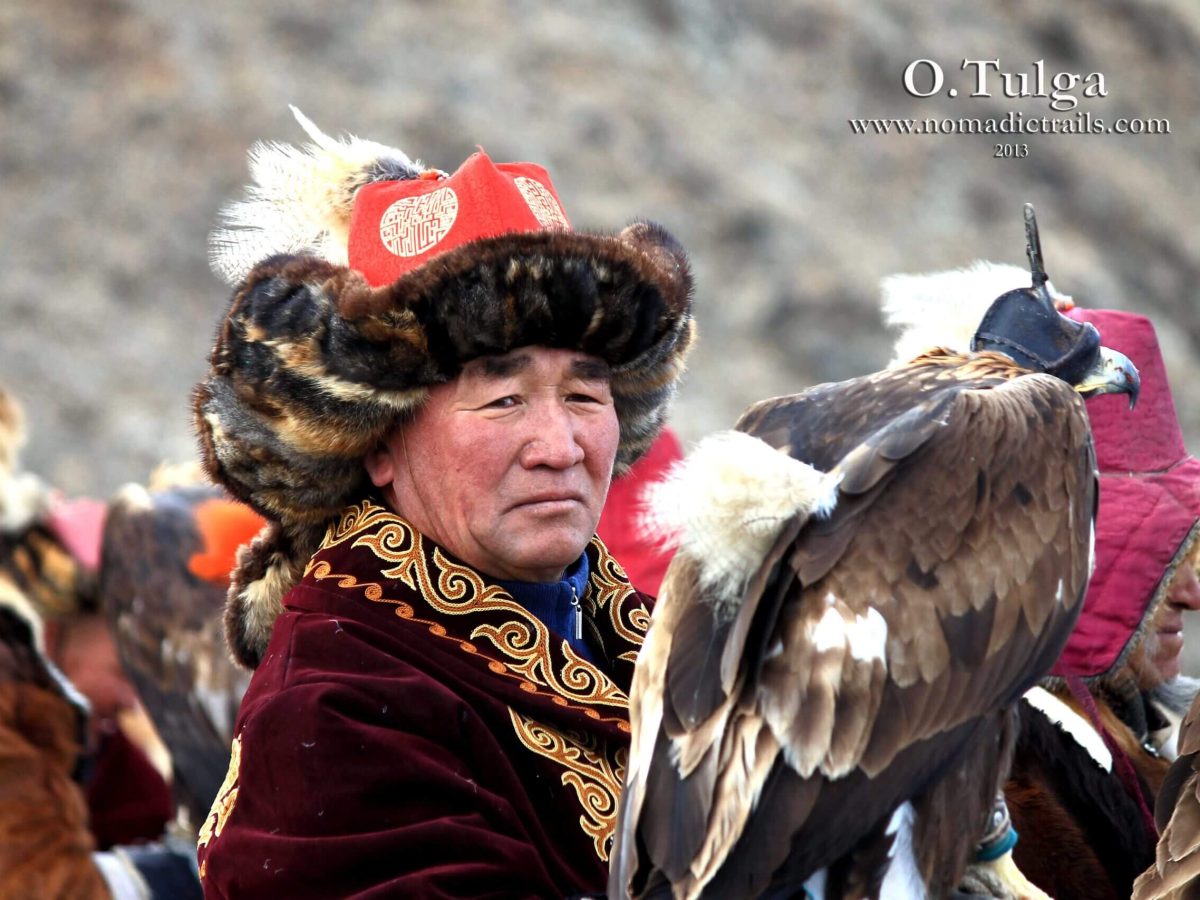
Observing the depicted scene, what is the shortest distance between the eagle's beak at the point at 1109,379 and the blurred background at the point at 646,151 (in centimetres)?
930

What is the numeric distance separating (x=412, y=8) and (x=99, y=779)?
11063mm

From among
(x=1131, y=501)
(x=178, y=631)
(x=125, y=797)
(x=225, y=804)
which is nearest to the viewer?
(x=225, y=804)

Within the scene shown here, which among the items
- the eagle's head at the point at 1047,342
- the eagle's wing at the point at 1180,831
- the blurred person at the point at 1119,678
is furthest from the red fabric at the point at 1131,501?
the eagle's wing at the point at 1180,831

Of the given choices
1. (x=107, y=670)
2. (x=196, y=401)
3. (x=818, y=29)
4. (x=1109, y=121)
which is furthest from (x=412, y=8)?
(x=196, y=401)

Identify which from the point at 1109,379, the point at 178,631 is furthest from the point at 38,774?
the point at 1109,379

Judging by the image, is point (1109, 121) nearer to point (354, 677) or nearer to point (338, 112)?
point (338, 112)

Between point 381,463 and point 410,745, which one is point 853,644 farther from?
point 381,463

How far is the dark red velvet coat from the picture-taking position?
2.19 metres

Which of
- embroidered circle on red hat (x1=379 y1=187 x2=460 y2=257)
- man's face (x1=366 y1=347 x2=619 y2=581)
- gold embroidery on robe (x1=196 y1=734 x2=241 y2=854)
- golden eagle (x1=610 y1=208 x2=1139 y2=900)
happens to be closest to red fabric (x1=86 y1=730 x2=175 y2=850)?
gold embroidery on robe (x1=196 y1=734 x2=241 y2=854)

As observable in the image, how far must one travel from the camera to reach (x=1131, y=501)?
3.25m

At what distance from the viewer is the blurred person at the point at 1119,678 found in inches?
120

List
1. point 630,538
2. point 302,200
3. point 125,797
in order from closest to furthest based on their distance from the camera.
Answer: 1. point 302,200
2. point 630,538
3. point 125,797

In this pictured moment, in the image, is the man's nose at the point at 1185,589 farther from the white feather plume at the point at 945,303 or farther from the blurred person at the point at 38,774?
the blurred person at the point at 38,774

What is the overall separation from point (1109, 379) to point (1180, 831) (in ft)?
2.54
